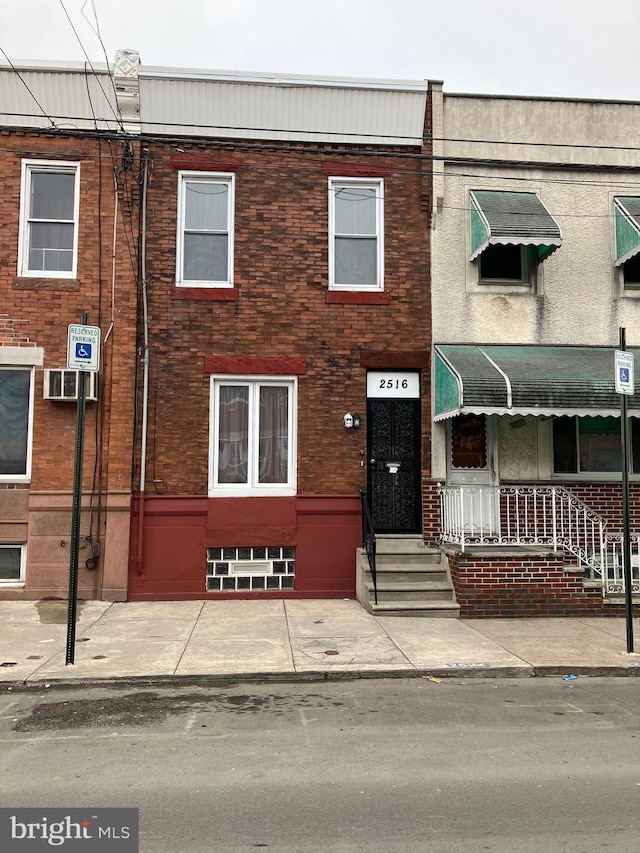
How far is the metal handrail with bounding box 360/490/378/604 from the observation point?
10.0 meters

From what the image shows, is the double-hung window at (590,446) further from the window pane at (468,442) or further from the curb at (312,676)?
the curb at (312,676)

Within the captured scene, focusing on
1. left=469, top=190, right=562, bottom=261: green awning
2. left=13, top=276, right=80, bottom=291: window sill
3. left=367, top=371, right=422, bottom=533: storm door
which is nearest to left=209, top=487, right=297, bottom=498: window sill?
left=367, top=371, right=422, bottom=533: storm door

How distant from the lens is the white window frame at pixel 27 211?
11219 millimetres

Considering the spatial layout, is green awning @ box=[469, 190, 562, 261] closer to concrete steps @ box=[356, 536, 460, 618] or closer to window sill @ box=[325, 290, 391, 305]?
window sill @ box=[325, 290, 391, 305]

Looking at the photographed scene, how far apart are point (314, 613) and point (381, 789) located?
18.5 feet

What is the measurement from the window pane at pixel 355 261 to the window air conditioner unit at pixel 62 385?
14.2 ft

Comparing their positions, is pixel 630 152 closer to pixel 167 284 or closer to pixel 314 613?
pixel 167 284

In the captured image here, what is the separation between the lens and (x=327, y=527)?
37.3ft

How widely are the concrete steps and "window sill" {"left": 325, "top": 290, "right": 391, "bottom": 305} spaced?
151 inches

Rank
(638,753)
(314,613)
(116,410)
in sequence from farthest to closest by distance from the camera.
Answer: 1. (116,410)
2. (314,613)
3. (638,753)

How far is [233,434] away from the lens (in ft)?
38.0

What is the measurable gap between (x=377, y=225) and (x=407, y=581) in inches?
231

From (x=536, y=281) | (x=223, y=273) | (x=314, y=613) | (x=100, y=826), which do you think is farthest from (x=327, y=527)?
(x=100, y=826)

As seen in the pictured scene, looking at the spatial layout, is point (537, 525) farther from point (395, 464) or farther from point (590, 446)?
point (395, 464)
